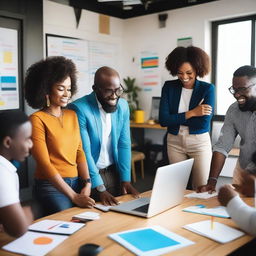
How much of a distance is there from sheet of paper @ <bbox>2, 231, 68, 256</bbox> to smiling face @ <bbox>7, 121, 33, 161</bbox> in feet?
1.07

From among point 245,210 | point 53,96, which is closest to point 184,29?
point 53,96

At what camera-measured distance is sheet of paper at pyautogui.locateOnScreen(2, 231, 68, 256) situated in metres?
1.30

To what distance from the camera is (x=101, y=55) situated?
5215 millimetres

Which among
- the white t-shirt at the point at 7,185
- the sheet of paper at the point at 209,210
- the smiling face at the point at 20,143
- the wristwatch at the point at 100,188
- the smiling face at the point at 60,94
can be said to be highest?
the smiling face at the point at 60,94

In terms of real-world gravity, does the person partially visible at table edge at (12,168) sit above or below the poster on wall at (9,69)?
below

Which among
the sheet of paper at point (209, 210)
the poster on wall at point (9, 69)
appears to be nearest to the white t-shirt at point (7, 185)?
the sheet of paper at point (209, 210)

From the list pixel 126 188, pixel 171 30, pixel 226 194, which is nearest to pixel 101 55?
pixel 171 30

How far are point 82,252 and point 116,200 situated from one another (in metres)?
0.68

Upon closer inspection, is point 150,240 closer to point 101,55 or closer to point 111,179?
point 111,179

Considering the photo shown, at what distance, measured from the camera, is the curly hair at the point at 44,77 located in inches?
83.2

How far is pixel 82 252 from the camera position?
1.23m

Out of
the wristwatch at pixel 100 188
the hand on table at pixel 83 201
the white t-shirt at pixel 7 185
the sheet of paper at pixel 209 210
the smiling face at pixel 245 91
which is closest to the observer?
the white t-shirt at pixel 7 185

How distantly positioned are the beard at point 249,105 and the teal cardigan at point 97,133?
30.7 inches

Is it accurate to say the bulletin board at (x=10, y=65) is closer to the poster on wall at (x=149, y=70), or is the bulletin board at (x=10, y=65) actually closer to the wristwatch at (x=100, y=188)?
the poster on wall at (x=149, y=70)
